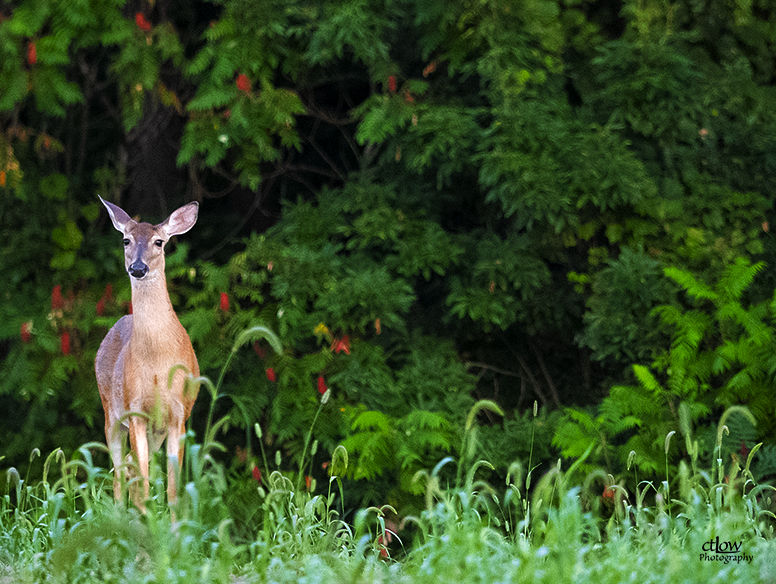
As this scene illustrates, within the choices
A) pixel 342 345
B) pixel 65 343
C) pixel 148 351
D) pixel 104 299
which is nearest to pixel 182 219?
pixel 148 351

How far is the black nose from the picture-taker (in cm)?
395

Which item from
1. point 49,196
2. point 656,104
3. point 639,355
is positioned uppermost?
point 656,104

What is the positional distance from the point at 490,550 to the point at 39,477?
5.42m

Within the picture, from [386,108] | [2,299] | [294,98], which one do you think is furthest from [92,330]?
[386,108]

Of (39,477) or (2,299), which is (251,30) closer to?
(2,299)

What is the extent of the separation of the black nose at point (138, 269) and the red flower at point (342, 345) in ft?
11.0

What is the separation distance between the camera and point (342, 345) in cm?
720

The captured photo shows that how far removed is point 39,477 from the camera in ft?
25.9

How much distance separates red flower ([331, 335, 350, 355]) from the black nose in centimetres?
335

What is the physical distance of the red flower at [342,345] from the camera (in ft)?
23.6

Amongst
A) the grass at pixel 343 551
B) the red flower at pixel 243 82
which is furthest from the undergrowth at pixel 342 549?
the red flower at pixel 243 82

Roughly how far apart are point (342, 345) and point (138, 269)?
3.38 m

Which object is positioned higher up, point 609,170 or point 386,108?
point 386,108

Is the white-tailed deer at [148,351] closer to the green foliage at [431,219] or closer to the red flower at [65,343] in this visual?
the green foliage at [431,219]
